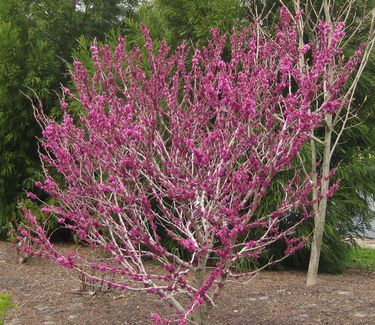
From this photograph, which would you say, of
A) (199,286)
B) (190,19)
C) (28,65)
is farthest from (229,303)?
(28,65)

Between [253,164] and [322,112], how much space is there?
533 millimetres

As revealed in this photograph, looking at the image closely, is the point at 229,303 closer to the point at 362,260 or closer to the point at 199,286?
the point at 199,286

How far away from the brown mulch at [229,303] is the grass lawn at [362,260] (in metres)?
1.71

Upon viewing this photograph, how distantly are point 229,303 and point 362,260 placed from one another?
447 centimetres

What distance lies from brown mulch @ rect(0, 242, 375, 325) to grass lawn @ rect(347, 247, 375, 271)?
171 centimetres

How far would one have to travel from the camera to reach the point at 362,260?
26.2ft

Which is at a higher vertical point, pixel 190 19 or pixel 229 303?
pixel 190 19

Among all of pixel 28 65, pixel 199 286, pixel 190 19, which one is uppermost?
pixel 190 19

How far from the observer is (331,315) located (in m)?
3.73

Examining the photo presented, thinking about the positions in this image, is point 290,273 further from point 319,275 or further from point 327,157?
point 327,157

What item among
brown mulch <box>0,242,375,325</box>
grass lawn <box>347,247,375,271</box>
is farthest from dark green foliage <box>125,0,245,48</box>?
grass lawn <box>347,247,375,271</box>

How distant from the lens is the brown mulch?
147 inches

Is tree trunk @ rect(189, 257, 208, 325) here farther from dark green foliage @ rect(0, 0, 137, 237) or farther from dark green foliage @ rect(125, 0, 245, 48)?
dark green foliage @ rect(0, 0, 137, 237)

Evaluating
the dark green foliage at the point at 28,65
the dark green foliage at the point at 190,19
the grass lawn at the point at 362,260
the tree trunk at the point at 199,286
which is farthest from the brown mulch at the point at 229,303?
the dark green foliage at the point at 190,19
